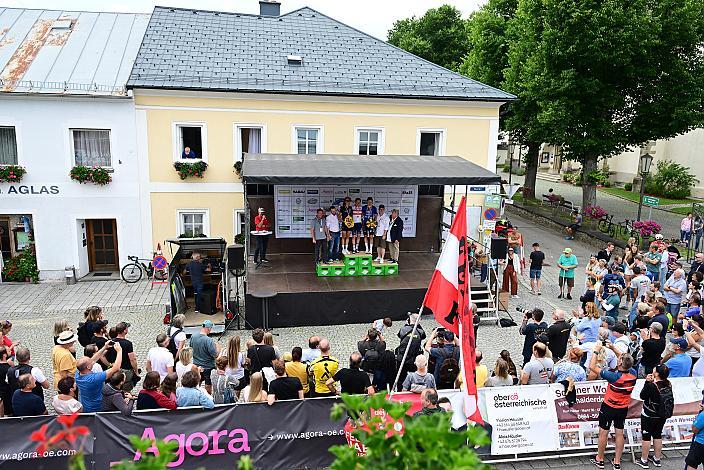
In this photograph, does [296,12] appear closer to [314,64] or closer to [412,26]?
[314,64]

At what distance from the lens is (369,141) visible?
19.5 meters

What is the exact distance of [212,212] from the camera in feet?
61.5

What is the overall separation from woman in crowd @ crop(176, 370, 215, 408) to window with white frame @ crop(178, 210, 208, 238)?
11859 mm

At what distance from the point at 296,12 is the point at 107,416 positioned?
19.3 meters

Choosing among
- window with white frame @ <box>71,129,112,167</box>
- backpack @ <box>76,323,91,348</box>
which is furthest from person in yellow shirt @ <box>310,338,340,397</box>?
window with white frame @ <box>71,129,112,167</box>

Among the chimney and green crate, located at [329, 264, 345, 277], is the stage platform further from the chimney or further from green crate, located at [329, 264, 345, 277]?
the chimney

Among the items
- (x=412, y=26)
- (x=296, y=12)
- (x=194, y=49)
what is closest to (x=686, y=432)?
(x=194, y=49)

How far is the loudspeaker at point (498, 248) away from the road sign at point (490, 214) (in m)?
5.56

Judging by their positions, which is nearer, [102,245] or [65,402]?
[65,402]

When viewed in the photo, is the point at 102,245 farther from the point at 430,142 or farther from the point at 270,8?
the point at 430,142

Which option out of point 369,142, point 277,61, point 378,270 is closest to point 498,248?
point 378,270

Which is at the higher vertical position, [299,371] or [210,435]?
[299,371]

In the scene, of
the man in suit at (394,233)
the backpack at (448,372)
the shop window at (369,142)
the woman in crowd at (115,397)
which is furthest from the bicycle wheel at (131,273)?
the backpack at (448,372)

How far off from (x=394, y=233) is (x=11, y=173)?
1178cm
